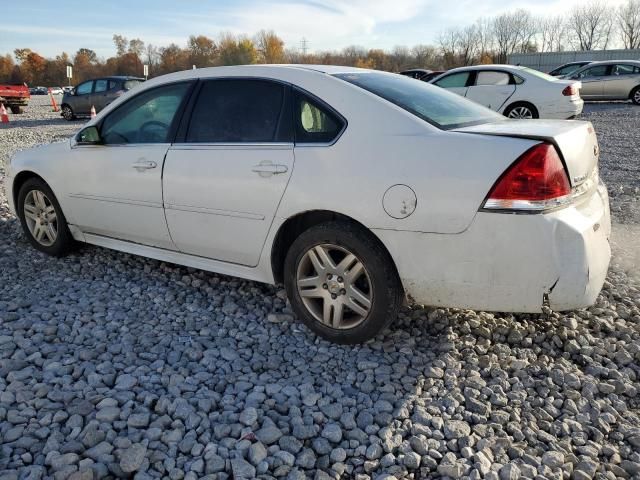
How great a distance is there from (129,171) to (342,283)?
6.24 ft

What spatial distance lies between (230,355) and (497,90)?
1135 cm

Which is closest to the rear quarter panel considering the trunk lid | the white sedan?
the white sedan

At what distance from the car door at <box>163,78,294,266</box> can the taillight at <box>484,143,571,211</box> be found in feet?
3.94

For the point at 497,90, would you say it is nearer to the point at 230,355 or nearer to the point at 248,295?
the point at 248,295

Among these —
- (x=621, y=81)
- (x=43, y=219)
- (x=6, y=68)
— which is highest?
(x=6, y=68)

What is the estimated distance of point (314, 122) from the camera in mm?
3176

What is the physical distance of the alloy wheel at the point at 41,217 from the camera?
471 cm

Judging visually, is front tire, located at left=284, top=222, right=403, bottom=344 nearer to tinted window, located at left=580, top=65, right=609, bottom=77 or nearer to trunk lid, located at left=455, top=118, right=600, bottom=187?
trunk lid, located at left=455, top=118, right=600, bottom=187

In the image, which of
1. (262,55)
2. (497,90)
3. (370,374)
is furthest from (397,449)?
(262,55)

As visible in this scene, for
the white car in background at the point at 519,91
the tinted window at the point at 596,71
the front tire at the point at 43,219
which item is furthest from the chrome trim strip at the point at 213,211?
the tinted window at the point at 596,71

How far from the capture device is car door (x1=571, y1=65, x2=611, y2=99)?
19.9m

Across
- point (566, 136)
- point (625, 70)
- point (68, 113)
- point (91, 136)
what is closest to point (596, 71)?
point (625, 70)

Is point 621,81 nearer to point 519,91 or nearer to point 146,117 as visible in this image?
point 519,91

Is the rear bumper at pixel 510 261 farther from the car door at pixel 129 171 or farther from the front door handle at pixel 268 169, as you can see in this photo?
the car door at pixel 129 171
